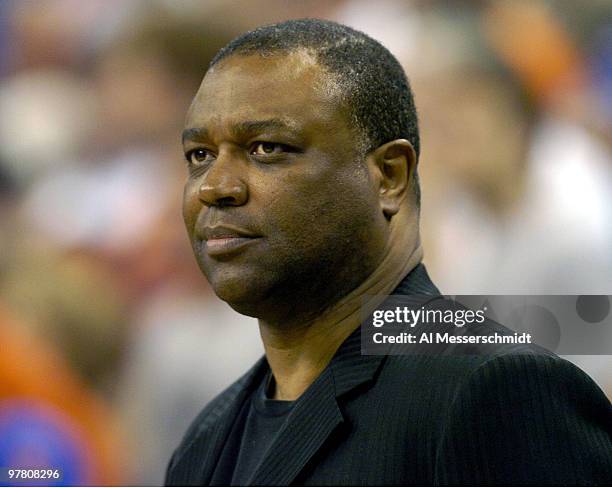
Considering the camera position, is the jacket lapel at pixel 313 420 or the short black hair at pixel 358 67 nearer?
the jacket lapel at pixel 313 420

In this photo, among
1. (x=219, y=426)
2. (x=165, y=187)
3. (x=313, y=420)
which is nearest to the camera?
(x=313, y=420)

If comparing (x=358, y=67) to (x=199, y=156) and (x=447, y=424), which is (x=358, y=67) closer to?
(x=199, y=156)

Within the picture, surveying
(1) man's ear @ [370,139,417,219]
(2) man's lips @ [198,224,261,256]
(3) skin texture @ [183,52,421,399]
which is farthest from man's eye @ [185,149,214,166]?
(1) man's ear @ [370,139,417,219]

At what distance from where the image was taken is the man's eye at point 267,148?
138cm

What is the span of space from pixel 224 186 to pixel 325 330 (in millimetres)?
253

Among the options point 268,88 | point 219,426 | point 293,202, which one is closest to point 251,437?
point 219,426

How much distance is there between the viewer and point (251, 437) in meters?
1.52

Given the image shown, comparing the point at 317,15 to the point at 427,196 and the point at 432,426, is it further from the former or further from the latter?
the point at 432,426

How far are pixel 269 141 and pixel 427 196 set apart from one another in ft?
3.89

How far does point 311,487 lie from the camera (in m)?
1.29

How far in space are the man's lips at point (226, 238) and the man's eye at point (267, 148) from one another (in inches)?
4.2

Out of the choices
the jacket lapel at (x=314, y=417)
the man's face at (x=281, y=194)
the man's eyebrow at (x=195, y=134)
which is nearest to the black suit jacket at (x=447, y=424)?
the jacket lapel at (x=314, y=417)

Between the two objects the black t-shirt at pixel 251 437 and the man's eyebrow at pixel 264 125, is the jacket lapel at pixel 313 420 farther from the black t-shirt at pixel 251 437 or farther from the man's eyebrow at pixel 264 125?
the man's eyebrow at pixel 264 125

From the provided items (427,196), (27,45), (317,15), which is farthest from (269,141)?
(27,45)
